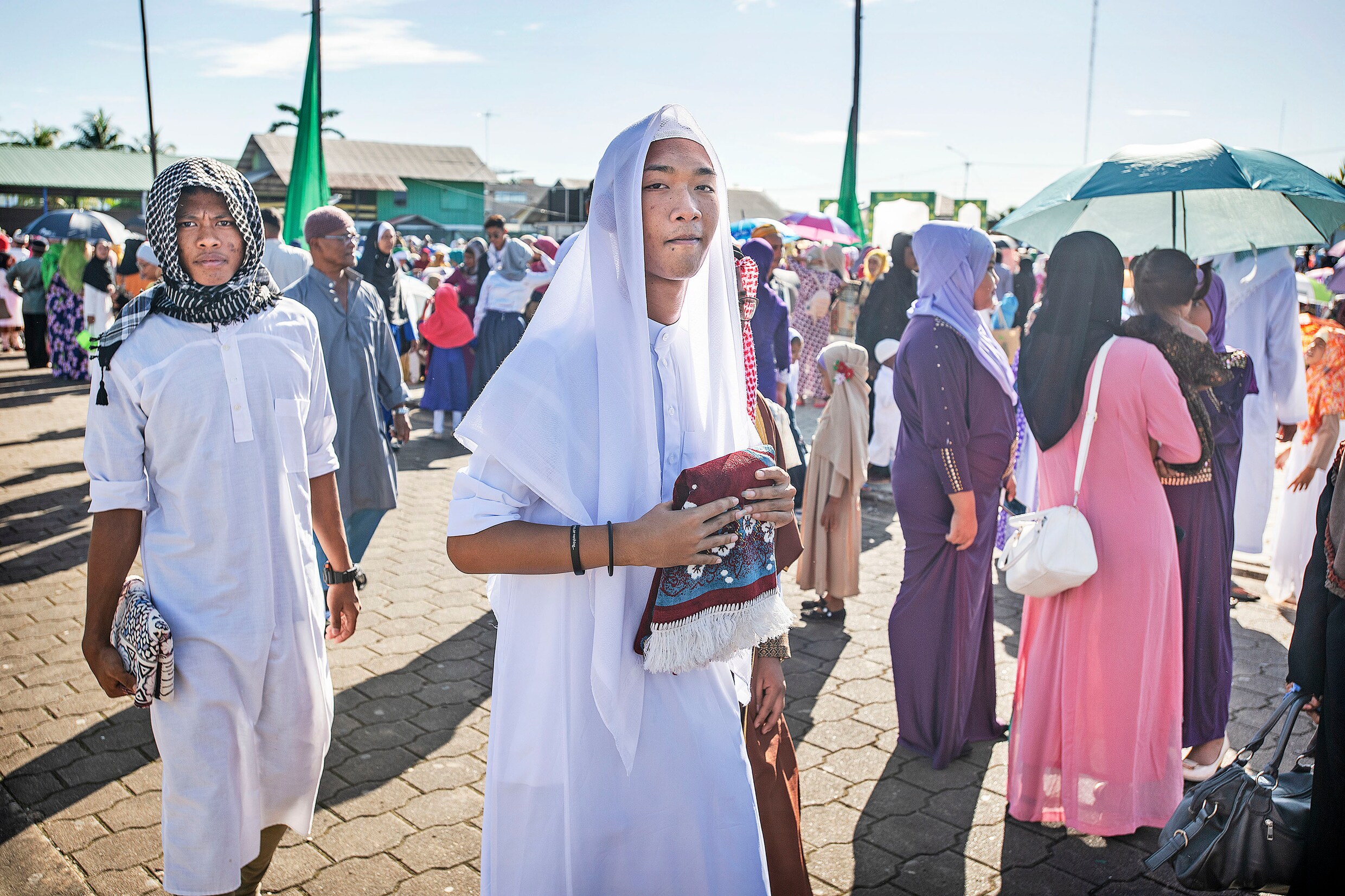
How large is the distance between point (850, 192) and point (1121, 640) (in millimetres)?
14342

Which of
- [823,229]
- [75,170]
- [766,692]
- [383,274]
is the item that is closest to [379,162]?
[75,170]

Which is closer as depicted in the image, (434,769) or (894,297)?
(434,769)

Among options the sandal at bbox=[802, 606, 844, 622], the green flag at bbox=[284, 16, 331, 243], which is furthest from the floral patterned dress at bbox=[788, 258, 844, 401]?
the sandal at bbox=[802, 606, 844, 622]

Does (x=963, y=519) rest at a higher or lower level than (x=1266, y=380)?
lower

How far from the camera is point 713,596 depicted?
1885 mm

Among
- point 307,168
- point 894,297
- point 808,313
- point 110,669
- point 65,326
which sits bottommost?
point 110,669

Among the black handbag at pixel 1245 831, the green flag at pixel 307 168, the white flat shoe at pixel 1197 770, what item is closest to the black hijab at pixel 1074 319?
the black handbag at pixel 1245 831

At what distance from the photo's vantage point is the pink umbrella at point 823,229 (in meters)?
15.1

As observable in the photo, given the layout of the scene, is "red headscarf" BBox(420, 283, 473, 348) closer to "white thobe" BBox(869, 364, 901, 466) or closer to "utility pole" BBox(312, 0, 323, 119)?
"utility pole" BBox(312, 0, 323, 119)

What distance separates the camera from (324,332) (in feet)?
17.1

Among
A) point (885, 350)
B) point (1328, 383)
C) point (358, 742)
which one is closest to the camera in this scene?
point (358, 742)

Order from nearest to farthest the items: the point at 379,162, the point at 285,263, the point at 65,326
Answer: the point at 285,263
the point at 65,326
the point at 379,162

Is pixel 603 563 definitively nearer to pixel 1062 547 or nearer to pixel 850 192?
pixel 1062 547

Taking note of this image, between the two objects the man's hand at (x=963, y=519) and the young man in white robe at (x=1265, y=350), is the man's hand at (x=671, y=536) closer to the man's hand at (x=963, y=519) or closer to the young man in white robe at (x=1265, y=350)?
the man's hand at (x=963, y=519)
